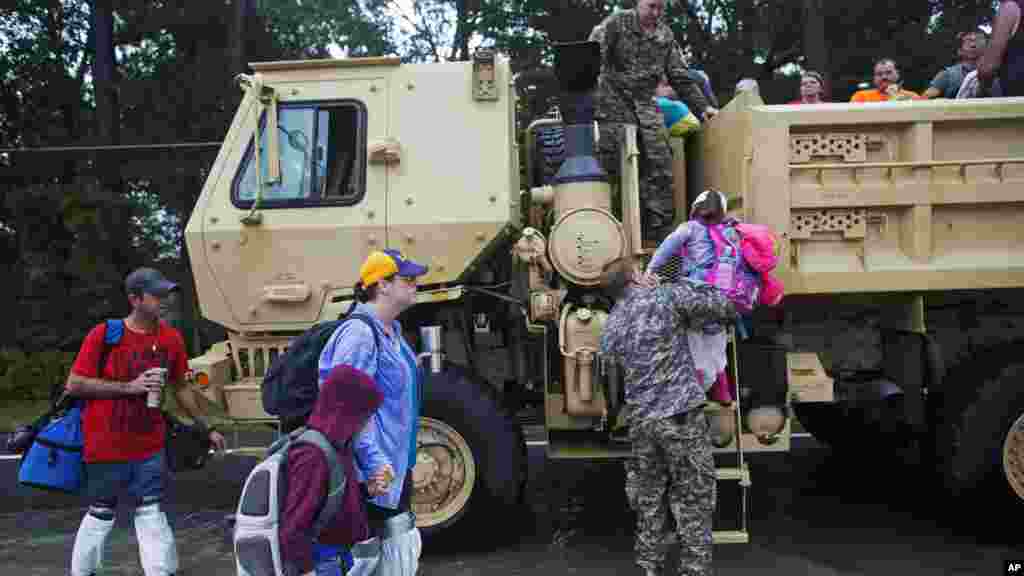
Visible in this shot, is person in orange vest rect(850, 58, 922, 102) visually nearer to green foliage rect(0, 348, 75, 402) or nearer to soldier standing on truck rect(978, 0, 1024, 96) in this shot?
soldier standing on truck rect(978, 0, 1024, 96)

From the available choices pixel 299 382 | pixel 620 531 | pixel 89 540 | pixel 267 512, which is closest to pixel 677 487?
pixel 620 531

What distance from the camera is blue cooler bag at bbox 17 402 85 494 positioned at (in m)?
5.02

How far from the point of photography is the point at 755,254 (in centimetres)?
511

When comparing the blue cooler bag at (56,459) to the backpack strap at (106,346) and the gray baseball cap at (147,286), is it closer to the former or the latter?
the backpack strap at (106,346)

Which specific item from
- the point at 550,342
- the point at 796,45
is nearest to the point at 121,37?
the point at 796,45

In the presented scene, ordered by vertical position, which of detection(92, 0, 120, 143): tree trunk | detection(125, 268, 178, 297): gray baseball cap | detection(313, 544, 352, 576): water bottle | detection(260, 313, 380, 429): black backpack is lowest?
detection(313, 544, 352, 576): water bottle

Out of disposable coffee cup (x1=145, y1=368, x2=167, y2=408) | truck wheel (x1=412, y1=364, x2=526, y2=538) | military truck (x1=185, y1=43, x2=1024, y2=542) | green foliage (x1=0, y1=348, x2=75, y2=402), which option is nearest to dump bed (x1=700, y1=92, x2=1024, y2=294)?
military truck (x1=185, y1=43, x2=1024, y2=542)

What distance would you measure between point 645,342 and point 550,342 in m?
0.91

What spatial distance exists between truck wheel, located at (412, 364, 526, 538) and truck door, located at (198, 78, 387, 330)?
90 cm

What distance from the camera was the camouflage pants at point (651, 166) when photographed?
19.4 ft

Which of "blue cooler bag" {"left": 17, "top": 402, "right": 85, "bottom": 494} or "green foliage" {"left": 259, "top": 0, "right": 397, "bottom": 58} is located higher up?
"green foliage" {"left": 259, "top": 0, "right": 397, "bottom": 58}

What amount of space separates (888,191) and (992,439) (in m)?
1.52

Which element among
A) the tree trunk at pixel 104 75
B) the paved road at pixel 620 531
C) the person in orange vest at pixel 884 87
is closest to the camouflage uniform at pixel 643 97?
Answer: the person in orange vest at pixel 884 87

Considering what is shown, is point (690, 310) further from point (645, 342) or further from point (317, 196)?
point (317, 196)
